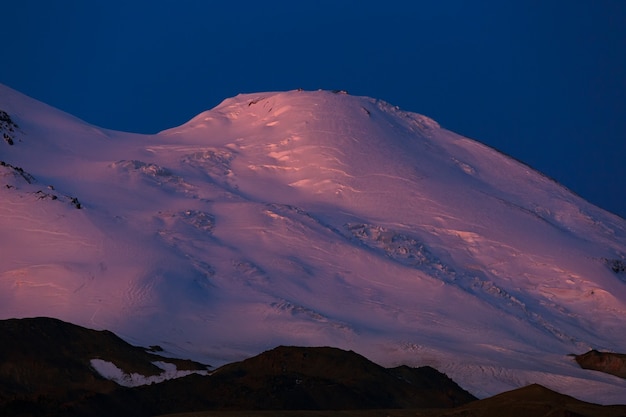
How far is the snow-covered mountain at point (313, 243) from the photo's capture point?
39.7 m

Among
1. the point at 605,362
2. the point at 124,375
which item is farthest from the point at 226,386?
the point at 605,362

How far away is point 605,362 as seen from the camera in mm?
41781

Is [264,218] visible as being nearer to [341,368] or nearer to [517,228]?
[517,228]

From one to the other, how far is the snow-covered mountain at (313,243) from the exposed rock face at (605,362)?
569mm

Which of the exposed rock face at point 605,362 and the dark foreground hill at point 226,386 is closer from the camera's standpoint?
the dark foreground hill at point 226,386

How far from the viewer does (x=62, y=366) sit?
31000mm

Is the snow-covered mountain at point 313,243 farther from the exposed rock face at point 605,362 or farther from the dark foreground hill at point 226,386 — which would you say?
the dark foreground hill at point 226,386

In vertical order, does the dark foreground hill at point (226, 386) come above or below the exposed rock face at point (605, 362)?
below

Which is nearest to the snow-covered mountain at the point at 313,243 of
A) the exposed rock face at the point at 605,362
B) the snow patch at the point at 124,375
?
the exposed rock face at the point at 605,362

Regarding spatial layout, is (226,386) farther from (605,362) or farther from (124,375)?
(605,362)

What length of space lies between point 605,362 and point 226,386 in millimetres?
18499

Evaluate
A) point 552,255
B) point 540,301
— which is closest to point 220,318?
point 540,301

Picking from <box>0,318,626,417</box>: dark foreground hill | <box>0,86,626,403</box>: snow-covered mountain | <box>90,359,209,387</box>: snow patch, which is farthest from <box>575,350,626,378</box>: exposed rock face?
<box>90,359,209,387</box>: snow patch

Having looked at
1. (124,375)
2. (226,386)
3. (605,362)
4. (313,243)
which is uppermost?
(313,243)
